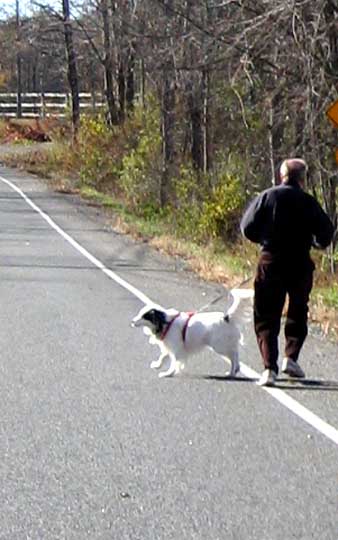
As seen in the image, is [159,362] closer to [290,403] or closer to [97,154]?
[290,403]

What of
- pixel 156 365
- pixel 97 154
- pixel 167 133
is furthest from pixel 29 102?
pixel 156 365

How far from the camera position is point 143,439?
8570 millimetres

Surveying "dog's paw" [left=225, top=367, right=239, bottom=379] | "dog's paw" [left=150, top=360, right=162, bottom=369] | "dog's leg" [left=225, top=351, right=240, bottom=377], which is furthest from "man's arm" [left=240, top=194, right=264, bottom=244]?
"dog's paw" [left=150, top=360, right=162, bottom=369]

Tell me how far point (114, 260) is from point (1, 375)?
10260mm

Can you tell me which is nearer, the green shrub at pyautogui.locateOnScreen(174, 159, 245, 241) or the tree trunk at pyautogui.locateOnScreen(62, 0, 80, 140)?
the green shrub at pyautogui.locateOnScreen(174, 159, 245, 241)

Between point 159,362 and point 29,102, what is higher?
point 159,362

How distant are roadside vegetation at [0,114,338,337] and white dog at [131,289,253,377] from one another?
2937 millimetres

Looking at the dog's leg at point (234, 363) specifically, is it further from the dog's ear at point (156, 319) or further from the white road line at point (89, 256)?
the white road line at point (89, 256)

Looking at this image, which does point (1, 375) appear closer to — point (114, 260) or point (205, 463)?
point (205, 463)

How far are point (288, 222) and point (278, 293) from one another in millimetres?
605

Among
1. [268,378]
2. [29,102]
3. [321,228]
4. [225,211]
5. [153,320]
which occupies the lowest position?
[29,102]

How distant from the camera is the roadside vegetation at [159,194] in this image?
1956 centimetres

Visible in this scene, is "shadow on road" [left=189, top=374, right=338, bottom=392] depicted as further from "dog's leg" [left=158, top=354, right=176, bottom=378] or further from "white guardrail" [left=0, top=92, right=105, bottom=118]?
"white guardrail" [left=0, top=92, right=105, bottom=118]

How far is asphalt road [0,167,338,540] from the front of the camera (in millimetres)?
6738
